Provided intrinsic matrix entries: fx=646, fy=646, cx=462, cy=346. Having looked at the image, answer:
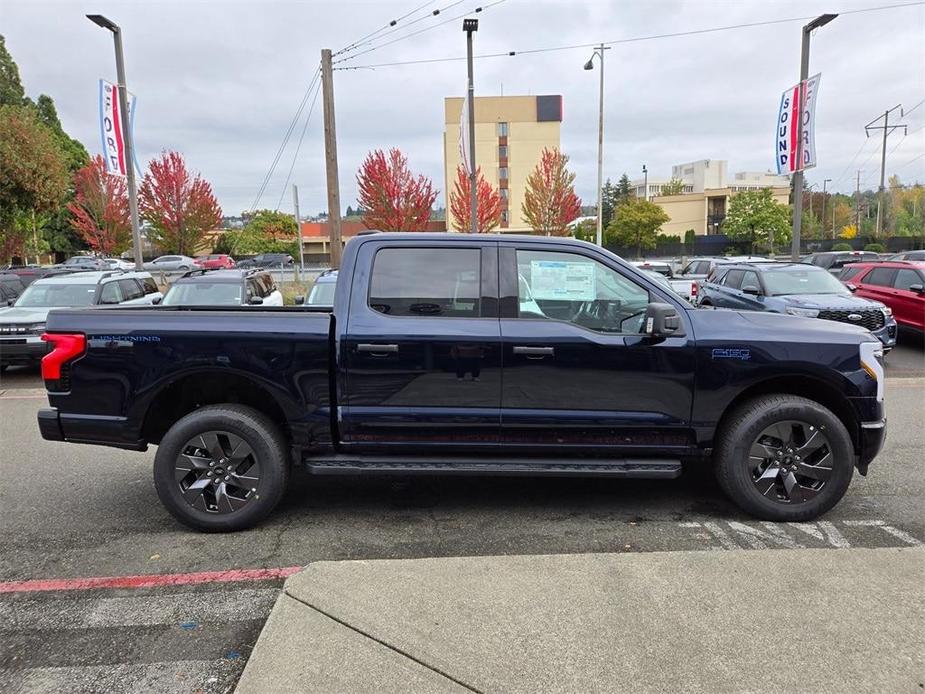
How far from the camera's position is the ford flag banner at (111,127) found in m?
15.2

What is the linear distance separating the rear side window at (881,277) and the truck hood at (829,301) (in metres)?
2.54

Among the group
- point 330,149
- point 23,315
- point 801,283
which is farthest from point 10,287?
point 801,283

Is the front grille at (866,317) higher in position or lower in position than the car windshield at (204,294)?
lower

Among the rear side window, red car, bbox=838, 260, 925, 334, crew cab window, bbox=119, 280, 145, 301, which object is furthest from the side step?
the rear side window

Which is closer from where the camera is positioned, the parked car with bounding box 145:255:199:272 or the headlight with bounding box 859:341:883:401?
the headlight with bounding box 859:341:883:401

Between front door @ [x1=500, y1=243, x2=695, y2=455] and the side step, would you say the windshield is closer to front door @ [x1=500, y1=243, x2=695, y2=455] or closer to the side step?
the side step

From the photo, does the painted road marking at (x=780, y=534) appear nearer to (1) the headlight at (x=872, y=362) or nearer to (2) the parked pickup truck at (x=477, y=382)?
(2) the parked pickup truck at (x=477, y=382)

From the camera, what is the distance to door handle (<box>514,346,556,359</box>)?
13.5ft

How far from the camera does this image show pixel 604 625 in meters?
3.04

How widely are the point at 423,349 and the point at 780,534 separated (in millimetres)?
2576

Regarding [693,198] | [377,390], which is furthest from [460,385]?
[693,198]

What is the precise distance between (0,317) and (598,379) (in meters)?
10.3

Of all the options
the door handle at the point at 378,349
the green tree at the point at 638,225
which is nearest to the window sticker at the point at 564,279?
the door handle at the point at 378,349

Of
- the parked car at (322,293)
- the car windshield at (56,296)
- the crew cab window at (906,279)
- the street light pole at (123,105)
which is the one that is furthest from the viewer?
the street light pole at (123,105)
